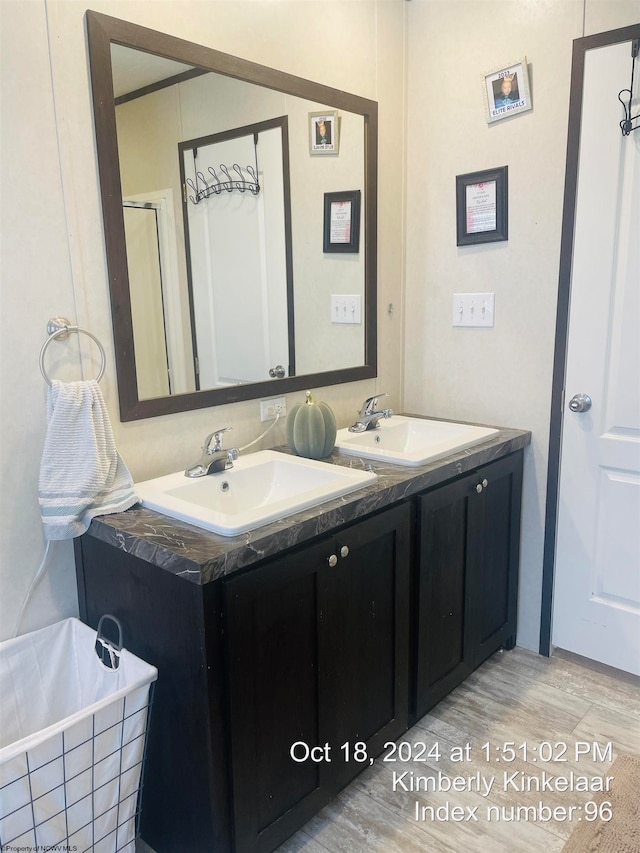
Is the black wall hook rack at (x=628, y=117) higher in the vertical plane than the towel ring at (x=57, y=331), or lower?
higher

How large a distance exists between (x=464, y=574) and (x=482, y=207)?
4.39 feet

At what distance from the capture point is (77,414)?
144 centimetres

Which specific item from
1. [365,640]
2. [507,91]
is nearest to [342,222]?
[507,91]

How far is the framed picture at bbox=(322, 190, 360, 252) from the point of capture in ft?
7.16

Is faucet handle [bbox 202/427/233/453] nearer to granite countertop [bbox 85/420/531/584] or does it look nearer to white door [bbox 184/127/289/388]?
white door [bbox 184/127/289/388]

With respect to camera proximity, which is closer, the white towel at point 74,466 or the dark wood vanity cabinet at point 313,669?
the dark wood vanity cabinet at point 313,669

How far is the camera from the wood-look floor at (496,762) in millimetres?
1551

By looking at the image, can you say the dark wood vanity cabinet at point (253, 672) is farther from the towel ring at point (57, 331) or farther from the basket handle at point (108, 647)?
the towel ring at point (57, 331)

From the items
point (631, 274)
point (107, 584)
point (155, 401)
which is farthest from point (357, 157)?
point (107, 584)

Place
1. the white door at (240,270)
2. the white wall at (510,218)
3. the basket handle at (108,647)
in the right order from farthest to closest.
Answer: the white wall at (510,218) < the white door at (240,270) < the basket handle at (108,647)

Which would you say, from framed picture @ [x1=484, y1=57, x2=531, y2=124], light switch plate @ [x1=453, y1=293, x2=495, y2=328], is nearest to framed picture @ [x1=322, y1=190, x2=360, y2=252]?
light switch plate @ [x1=453, y1=293, x2=495, y2=328]

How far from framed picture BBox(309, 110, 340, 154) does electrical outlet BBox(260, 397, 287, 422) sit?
0.87 m

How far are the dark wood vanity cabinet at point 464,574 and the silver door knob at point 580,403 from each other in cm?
25

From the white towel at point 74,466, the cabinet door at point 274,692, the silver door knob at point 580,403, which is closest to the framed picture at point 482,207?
the silver door knob at point 580,403
